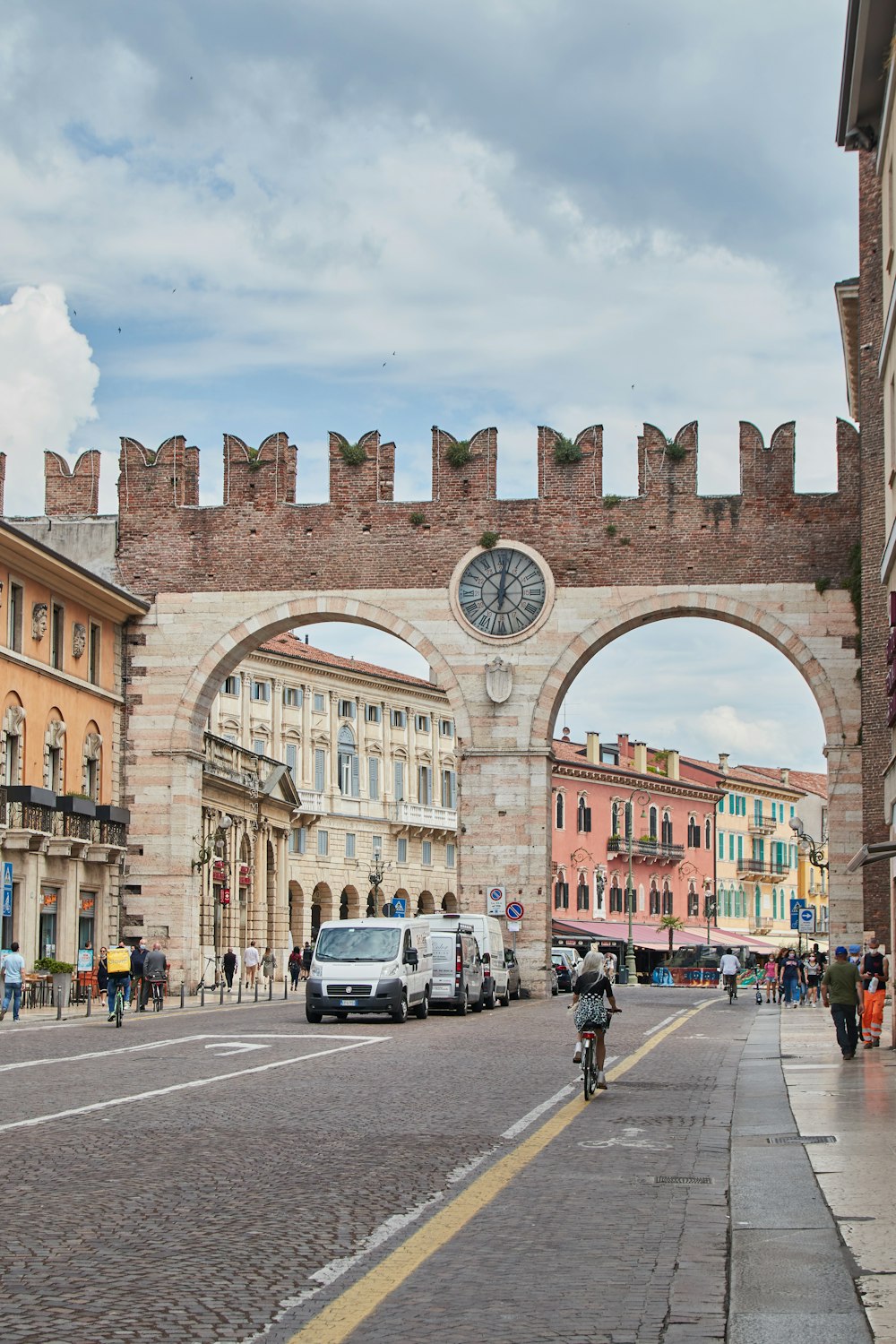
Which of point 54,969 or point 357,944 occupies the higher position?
point 357,944

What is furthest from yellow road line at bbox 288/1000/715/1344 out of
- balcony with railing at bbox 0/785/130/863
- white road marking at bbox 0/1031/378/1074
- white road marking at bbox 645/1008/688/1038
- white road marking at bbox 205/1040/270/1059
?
balcony with railing at bbox 0/785/130/863

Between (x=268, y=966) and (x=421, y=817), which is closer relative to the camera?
(x=268, y=966)

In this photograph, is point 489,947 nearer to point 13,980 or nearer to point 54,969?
point 54,969

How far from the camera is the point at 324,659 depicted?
7869 centimetres

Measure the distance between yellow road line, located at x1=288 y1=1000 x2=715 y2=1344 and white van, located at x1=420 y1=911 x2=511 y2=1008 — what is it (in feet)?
64.9

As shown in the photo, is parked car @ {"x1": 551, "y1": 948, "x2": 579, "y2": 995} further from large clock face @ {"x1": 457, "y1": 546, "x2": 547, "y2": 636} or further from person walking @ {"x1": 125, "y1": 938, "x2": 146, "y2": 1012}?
person walking @ {"x1": 125, "y1": 938, "x2": 146, "y2": 1012}

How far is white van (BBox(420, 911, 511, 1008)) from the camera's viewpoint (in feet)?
109

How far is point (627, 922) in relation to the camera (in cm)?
8550

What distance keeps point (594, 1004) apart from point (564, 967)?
121 feet

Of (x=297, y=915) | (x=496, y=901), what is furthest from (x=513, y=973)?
(x=297, y=915)

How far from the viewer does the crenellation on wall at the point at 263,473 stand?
4006 cm

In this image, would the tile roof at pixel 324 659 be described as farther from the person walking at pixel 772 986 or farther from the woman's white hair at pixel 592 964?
the woman's white hair at pixel 592 964

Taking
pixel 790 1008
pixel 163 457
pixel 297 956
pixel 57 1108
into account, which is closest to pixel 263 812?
pixel 297 956

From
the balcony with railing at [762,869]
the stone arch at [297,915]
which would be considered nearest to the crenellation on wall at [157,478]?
the stone arch at [297,915]
